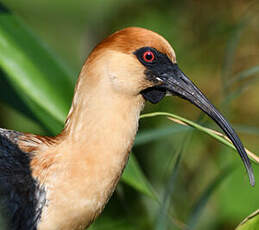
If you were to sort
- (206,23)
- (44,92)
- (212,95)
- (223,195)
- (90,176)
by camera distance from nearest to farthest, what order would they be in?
(90,176) → (44,92) → (223,195) → (212,95) → (206,23)

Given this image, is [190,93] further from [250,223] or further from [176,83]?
[250,223]

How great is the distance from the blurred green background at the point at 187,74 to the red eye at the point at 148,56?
0.73 metres

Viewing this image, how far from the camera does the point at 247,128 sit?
2.25 metres

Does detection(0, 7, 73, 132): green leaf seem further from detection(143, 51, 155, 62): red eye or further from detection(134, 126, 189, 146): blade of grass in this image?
detection(143, 51, 155, 62): red eye

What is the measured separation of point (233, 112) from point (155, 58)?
2.17 meters

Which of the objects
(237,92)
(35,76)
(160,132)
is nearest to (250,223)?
(237,92)

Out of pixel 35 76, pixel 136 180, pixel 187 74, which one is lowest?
pixel 136 180

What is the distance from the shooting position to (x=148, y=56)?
7.18 ft

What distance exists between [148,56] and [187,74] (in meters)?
2.19

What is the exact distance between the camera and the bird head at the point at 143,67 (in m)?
2.15

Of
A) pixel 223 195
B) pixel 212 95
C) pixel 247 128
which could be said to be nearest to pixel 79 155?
pixel 247 128

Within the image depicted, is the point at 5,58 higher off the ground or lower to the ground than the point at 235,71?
higher

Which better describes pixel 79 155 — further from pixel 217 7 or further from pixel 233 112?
pixel 217 7

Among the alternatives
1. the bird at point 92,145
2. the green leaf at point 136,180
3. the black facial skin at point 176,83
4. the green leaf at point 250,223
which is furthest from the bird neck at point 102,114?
the green leaf at point 250,223
